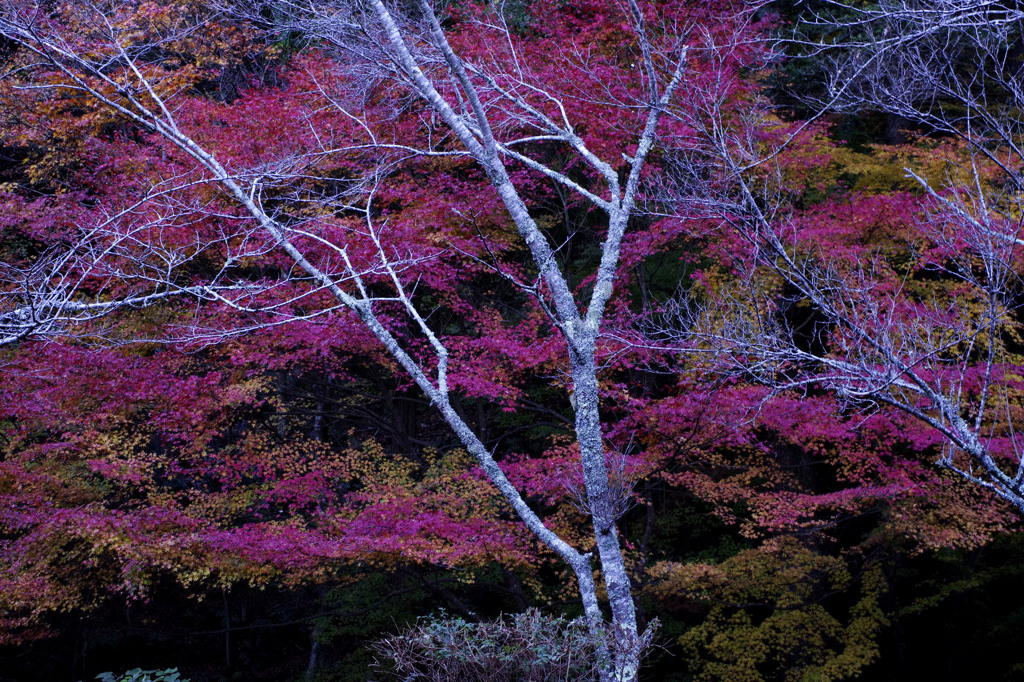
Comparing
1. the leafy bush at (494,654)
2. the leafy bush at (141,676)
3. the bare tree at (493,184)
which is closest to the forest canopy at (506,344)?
the bare tree at (493,184)

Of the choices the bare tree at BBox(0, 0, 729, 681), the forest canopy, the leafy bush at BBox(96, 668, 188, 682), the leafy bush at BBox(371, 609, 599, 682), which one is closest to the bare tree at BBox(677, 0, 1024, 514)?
the forest canopy

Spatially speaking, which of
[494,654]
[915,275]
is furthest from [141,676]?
[915,275]

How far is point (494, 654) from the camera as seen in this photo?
183 inches

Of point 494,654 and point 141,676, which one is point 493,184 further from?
point 141,676

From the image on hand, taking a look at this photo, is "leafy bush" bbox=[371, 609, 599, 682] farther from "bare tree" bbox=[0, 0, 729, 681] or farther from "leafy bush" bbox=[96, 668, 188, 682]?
"leafy bush" bbox=[96, 668, 188, 682]

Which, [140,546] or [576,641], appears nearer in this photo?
[576,641]

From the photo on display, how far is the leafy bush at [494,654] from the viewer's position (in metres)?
4.62

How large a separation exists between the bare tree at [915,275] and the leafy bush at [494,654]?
255cm

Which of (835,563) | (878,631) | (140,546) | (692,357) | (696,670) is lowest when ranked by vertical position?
(696,670)

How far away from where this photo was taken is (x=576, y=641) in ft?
16.0

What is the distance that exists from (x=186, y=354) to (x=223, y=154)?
119 inches

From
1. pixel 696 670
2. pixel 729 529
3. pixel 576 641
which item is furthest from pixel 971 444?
pixel 729 529

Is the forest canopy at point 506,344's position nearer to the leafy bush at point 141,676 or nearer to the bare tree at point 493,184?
the bare tree at point 493,184

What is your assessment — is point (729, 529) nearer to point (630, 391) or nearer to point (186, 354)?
point (630, 391)
